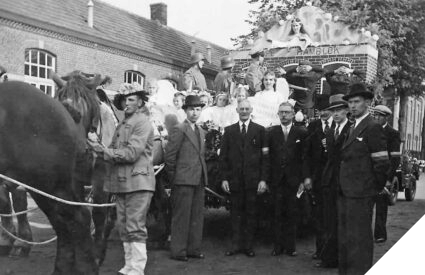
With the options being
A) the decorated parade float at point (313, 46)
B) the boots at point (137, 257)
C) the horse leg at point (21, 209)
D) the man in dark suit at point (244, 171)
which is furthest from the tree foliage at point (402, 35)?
the horse leg at point (21, 209)

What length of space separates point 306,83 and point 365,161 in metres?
3.95

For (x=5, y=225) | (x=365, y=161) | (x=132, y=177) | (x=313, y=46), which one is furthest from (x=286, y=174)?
(x=313, y=46)

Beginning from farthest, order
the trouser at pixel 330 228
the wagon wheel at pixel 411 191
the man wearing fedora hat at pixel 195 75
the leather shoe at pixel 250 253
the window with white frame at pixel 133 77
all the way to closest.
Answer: the man wearing fedora hat at pixel 195 75 < the leather shoe at pixel 250 253 < the trouser at pixel 330 228 < the wagon wheel at pixel 411 191 < the window with white frame at pixel 133 77

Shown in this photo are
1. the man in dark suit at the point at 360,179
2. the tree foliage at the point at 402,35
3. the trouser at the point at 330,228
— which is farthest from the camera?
the trouser at the point at 330,228

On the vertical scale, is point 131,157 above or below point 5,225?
above

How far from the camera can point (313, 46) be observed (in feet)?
28.9

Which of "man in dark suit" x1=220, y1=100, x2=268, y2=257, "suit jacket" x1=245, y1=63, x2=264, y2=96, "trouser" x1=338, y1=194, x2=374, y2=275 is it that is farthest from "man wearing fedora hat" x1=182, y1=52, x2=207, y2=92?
"trouser" x1=338, y1=194, x2=374, y2=275

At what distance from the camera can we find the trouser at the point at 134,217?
13.9 feet

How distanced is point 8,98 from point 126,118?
103 cm

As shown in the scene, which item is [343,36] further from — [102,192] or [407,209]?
[102,192]

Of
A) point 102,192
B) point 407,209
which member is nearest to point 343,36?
point 407,209

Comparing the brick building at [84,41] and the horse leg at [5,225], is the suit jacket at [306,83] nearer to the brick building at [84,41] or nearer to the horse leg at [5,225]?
the brick building at [84,41]

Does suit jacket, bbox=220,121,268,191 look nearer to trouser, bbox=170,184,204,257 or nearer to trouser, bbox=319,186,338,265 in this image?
trouser, bbox=170,184,204,257

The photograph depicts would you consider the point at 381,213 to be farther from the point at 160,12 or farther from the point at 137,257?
the point at 160,12
